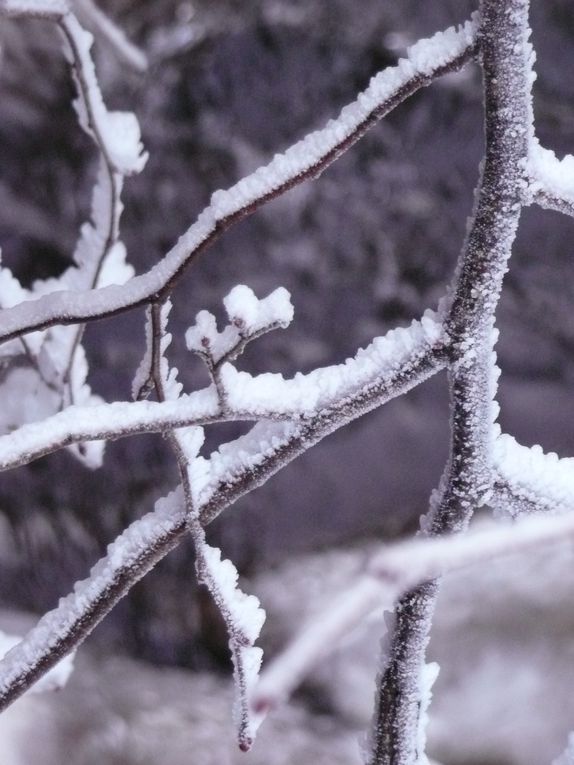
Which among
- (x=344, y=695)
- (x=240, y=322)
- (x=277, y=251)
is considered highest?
(x=277, y=251)

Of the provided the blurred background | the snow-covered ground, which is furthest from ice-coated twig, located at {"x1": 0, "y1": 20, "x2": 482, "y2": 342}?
the blurred background

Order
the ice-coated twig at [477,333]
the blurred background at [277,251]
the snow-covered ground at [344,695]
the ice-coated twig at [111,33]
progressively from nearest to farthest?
the ice-coated twig at [477,333] → the ice-coated twig at [111,33] → the snow-covered ground at [344,695] → the blurred background at [277,251]

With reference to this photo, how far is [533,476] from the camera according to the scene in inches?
22.2

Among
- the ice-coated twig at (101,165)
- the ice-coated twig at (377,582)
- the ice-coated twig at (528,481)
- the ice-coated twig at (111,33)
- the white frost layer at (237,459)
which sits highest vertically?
the ice-coated twig at (111,33)

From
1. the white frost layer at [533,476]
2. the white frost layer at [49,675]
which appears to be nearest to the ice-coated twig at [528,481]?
the white frost layer at [533,476]

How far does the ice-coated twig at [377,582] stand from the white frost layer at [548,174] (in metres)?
0.32

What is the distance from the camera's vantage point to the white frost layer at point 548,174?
0.49 meters

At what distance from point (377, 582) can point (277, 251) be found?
2.02 meters

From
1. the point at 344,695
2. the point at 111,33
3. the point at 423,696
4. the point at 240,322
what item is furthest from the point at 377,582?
the point at 344,695

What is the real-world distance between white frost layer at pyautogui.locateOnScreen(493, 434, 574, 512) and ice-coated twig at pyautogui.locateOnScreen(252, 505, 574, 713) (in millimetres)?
320

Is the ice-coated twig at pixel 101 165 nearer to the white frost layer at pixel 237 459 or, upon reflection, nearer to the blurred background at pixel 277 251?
the white frost layer at pixel 237 459

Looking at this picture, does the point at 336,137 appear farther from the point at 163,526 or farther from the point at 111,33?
the point at 111,33

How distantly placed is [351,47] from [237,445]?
1.74 m

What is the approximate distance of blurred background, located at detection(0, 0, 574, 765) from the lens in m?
1.96
